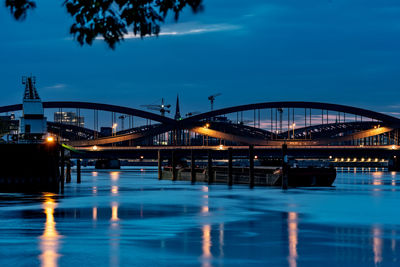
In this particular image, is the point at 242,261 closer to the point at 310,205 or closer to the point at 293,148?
the point at 310,205

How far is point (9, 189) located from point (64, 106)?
14785 cm

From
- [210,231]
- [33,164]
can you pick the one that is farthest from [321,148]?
[210,231]

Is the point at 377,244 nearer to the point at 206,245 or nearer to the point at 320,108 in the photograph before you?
the point at 206,245

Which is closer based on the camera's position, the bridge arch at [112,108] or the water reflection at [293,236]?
the water reflection at [293,236]

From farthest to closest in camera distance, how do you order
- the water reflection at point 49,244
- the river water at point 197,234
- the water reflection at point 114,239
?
the river water at point 197,234, the water reflection at point 114,239, the water reflection at point 49,244

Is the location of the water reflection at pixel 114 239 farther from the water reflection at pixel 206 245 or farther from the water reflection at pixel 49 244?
the water reflection at pixel 206 245

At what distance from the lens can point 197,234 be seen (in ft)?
75.8

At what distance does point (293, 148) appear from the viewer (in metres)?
132

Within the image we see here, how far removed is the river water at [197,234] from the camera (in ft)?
57.6

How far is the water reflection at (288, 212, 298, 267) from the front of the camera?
17.6 meters

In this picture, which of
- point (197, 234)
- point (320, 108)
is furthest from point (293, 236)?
point (320, 108)

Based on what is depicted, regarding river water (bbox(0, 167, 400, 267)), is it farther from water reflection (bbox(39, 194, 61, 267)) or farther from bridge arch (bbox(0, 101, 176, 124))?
bridge arch (bbox(0, 101, 176, 124))

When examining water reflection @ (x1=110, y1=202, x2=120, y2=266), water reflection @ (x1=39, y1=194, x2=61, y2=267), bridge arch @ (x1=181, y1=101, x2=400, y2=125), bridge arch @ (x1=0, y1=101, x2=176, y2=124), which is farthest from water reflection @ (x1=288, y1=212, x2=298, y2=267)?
bridge arch @ (x1=0, y1=101, x2=176, y2=124)

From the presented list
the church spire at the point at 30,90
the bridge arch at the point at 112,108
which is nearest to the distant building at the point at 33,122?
the church spire at the point at 30,90
